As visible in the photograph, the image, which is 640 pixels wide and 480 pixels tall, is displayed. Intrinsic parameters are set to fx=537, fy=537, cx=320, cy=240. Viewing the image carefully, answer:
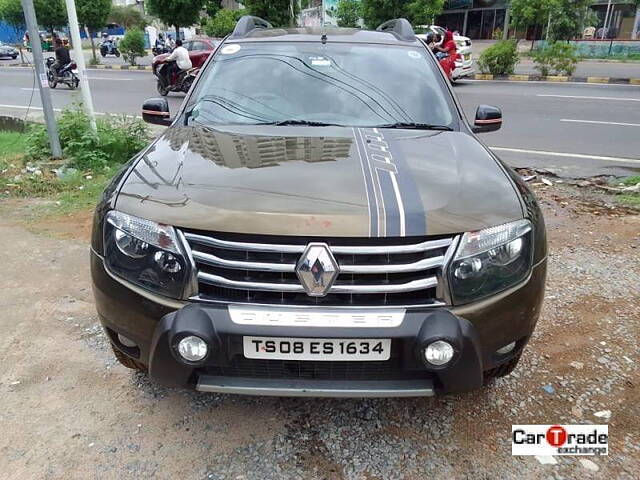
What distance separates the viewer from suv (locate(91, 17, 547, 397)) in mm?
1857

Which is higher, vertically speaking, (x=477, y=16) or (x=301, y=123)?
(x=477, y=16)

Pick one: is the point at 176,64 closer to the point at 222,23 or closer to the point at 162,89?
the point at 162,89

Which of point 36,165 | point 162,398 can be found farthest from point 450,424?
point 36,165

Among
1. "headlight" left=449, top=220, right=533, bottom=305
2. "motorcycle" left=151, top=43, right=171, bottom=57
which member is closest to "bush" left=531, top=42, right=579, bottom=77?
"motorcycle" left=151, top=43, right=171, bottom=57

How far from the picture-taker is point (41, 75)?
20.2 feet

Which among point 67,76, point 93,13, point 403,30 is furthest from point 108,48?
point 403,30

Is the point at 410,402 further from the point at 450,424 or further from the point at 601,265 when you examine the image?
the point at 601,265

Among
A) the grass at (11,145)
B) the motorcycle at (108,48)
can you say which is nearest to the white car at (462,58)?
the grass at (11,145)

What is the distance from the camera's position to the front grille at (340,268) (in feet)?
6.15

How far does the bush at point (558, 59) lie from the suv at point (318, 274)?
17257mm

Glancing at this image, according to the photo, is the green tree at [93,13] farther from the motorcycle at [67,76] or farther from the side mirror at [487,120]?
the side mirror at [487,120]

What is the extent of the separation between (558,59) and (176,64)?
39.1ft

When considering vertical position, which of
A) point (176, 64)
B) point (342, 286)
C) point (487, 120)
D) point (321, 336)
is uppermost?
point (487, 120)

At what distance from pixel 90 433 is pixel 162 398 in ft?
1.11
